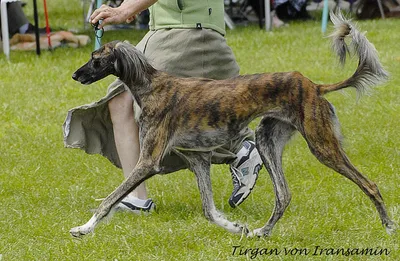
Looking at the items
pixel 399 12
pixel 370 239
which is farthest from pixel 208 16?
pixel 399 12

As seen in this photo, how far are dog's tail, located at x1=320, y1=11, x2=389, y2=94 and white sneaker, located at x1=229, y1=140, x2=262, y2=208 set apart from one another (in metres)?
1.24

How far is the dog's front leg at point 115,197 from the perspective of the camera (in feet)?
16.7

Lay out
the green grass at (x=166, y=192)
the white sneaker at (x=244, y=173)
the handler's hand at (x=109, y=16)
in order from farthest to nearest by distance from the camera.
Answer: the white sneaker at (x=244, y=173) < the handler's hand at (x=109, y=16) < the green grass at (x=166, y=192)

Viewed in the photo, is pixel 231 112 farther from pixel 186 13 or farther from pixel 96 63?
pixel 186 13

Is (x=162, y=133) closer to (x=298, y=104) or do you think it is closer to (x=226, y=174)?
(x=298, y=104)

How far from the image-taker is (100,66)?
16.7 ft

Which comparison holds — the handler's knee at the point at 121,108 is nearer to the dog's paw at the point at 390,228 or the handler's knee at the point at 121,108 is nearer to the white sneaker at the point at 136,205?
the white sneaker at the point at 136,205

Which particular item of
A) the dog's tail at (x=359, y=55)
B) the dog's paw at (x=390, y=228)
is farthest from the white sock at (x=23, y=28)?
the dog's paw at (x=390, y=228)

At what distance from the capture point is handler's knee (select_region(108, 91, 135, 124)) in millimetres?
5906

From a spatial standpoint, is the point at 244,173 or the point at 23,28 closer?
the point at 244,173

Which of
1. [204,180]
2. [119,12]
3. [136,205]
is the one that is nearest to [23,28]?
[136,205]

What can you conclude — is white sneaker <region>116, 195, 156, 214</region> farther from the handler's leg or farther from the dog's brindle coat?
the dog's brindle coat

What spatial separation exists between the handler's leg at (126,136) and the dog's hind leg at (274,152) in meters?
0.97

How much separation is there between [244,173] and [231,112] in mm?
1095
